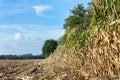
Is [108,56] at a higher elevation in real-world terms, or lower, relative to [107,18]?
lower

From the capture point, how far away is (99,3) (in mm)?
12852

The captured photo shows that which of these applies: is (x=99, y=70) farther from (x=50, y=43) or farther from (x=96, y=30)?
(x=50, y=43)

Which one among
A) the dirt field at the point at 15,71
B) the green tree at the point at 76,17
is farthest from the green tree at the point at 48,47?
the dirt field at the point at 15,71

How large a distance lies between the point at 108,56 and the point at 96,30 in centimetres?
126

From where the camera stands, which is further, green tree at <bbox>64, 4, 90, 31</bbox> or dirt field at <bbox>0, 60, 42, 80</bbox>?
green tree at <bbox>64, 4, 90, 31</bbox>

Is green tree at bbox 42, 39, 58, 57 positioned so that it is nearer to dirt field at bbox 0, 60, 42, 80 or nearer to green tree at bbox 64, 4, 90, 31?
green tree at bbox 64, 4, 90, 31

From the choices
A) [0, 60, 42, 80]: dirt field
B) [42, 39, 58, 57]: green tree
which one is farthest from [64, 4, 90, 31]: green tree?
[42, 39, 58, 57]: green tree

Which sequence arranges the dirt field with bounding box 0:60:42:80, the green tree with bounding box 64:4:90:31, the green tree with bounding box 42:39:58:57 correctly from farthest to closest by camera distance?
the green tree with bounding box 42:39:58:57 → the green tree with bounding box 64:4:90:31 → the dirt field with bounding box 0:60:42:80

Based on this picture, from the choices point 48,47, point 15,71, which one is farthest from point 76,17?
point 48,47

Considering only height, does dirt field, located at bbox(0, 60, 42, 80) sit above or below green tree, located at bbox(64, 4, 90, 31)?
below

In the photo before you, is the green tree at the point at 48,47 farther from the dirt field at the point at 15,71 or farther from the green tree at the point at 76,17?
the dirt field at the point at 15,71

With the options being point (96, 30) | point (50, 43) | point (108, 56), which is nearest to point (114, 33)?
point (108, 56)

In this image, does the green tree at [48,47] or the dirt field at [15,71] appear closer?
the dirt field at [15,71]

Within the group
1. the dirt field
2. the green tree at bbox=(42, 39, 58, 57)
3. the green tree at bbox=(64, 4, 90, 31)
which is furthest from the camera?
the green tree at bbox=(42, 39, 58, 57)
